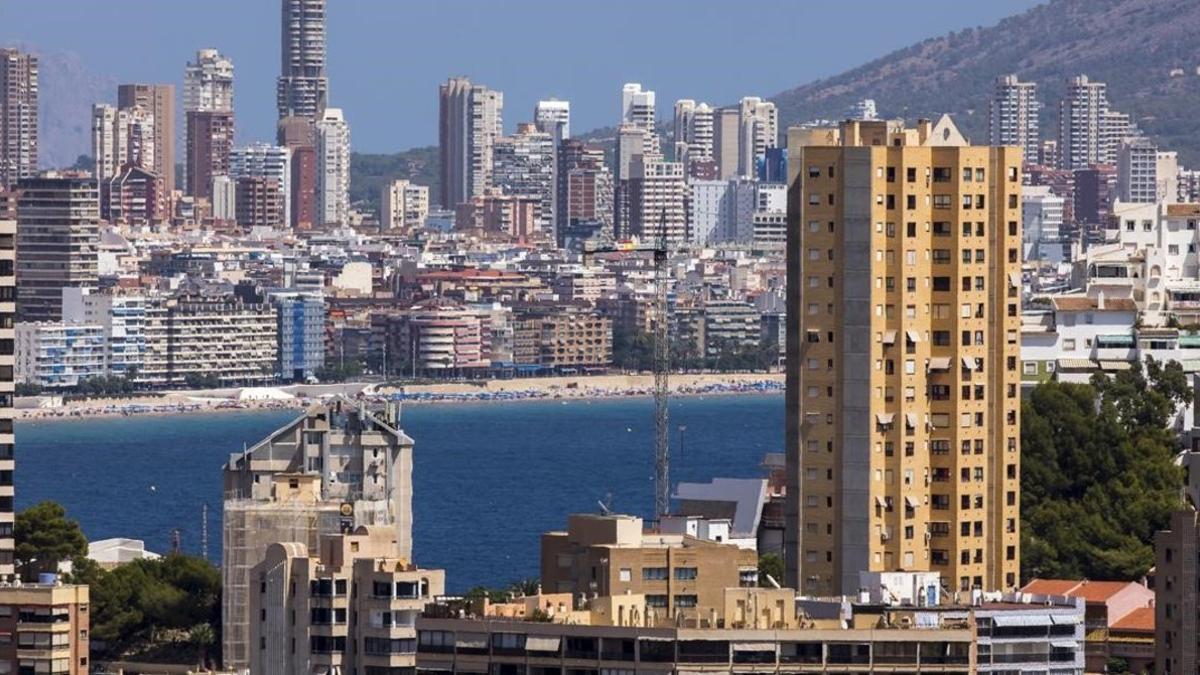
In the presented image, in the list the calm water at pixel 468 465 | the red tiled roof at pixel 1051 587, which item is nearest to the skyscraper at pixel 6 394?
the red tiled roof at pixel 1051 587

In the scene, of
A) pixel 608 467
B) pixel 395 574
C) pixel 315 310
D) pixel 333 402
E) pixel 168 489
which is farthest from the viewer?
pixel 315 310

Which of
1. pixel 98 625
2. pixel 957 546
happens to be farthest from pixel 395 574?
pixel 98 625

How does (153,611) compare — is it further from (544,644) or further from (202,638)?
(544,644)

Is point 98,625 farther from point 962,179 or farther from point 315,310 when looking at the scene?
point 315,310

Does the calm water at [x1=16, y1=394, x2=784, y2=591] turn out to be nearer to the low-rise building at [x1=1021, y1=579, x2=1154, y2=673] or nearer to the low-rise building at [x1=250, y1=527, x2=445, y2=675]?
the low-rise building at [x1=1021, y1=579, x2=1154, y2=673]

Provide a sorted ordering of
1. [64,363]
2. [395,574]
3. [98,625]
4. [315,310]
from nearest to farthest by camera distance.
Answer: [395,574]
[98,625]
[64,363]
[315,310]

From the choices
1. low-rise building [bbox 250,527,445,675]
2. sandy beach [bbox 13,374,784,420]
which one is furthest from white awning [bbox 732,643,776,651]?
sandy beach [bbox 13,374,784,420]

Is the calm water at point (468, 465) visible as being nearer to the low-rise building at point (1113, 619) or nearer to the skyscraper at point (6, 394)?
the skyscraper at point (6, 394)
